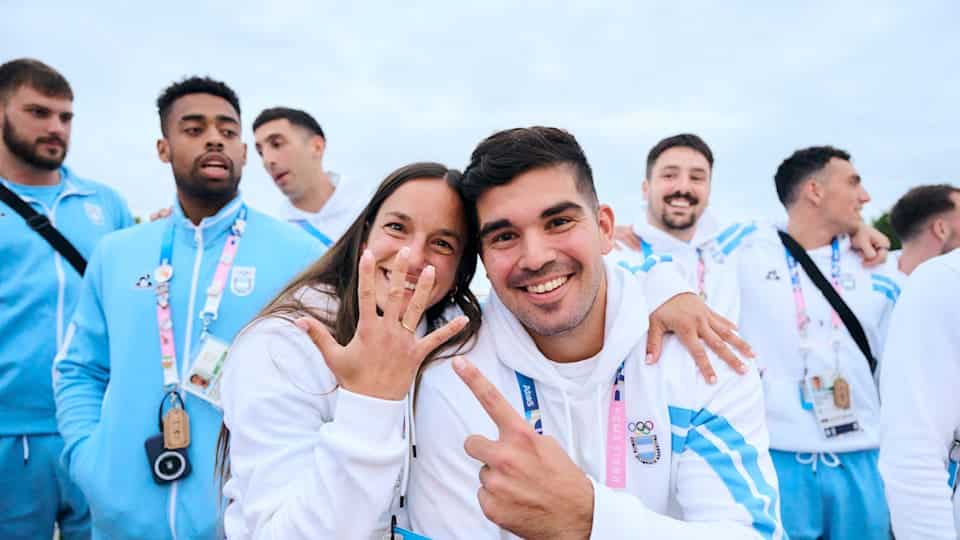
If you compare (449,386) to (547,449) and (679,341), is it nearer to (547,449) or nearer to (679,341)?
(547,449)

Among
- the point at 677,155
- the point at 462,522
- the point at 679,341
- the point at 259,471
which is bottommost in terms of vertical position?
the point at 462,522

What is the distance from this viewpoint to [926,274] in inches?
84.7

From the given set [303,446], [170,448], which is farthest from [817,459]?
[170,448]

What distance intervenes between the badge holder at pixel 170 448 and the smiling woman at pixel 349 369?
0.99ft

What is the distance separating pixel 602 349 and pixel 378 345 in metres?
0.77

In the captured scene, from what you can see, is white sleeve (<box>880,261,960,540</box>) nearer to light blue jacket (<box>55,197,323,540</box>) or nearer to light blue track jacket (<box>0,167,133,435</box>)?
light blue jacket (<box>55,197,323,540</box>)

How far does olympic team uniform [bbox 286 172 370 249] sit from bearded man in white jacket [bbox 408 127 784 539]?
347 cm

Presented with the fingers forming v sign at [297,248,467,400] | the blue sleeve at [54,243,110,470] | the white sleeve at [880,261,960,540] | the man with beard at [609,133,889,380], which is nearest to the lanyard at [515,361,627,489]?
the fingers forming v sign at [297,248,467,400]

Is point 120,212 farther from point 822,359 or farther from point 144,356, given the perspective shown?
point 822,359

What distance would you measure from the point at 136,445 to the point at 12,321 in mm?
1503

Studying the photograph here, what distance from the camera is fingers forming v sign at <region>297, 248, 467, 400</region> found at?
1.44 metres

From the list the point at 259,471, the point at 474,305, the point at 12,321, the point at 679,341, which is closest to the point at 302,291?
the point at 474,305

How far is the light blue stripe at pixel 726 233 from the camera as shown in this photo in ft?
14.4

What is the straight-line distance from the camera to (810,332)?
402 cm
